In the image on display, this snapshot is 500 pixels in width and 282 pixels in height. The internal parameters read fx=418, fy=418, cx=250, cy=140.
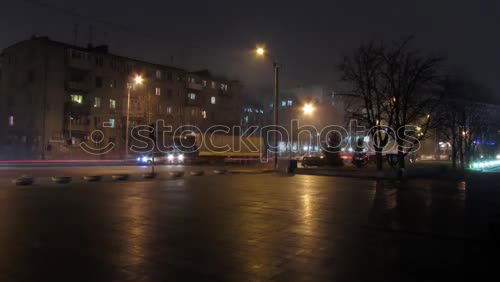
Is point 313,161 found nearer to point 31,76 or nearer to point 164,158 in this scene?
point 164,158

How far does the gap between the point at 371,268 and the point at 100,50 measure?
57.8 meters

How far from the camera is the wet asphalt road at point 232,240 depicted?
6441 mm

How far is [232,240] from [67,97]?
50631 mm

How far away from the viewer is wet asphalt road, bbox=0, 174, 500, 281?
644 centimetres

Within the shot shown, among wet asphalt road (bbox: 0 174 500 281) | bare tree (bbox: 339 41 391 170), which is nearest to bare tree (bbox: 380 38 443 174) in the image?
bare tree (bbox: 339 41 391 170)

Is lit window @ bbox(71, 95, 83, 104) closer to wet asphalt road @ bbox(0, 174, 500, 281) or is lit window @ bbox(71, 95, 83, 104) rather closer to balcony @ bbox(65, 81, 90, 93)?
balcony @ bbox(65, 81, 90, 93)

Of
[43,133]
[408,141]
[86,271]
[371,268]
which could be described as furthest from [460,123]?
[43,133]

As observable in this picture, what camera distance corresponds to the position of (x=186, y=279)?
238 inches

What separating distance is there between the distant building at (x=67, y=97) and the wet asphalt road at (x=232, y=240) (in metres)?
40.7

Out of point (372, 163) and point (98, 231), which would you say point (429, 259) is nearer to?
point (98, 231)

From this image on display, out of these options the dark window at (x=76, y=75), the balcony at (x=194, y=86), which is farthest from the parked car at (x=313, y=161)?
the balcony at (x=194, y=86)

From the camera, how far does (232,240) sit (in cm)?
849

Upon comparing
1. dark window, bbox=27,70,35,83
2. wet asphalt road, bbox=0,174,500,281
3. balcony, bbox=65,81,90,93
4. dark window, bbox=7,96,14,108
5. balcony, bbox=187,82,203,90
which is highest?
→ balcony, bbox=187,82,203,90

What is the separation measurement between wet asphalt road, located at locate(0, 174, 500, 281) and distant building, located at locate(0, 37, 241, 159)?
40713 millimetres
